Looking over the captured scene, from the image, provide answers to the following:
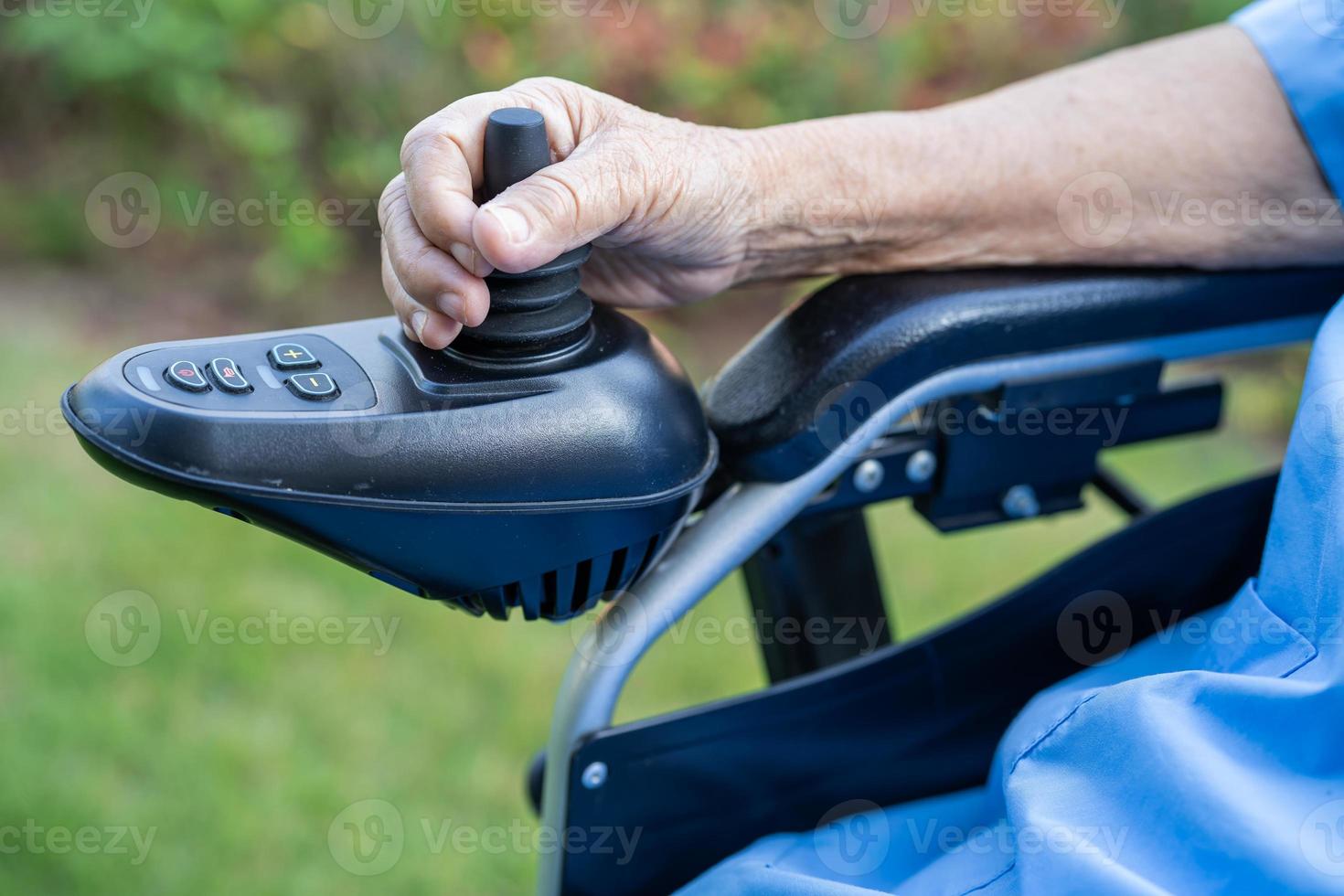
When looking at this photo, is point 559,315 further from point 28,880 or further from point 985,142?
point 28,880

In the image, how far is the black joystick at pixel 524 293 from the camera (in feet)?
2.58

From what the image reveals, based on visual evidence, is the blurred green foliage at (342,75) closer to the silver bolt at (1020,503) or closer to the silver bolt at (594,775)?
the silver bolt at (1020,503)

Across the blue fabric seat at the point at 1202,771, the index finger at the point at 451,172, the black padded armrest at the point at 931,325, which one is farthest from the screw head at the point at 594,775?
the index finger at the point at 451,172

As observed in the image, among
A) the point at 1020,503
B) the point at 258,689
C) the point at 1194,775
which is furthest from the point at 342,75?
the point at 1194,775

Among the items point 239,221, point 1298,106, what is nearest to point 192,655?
point 239,221

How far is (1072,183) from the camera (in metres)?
1.03

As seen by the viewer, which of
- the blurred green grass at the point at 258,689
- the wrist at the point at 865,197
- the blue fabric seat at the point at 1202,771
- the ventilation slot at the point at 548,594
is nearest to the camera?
the blue fabric seat at the point at 1202,771

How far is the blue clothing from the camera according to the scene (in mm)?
709

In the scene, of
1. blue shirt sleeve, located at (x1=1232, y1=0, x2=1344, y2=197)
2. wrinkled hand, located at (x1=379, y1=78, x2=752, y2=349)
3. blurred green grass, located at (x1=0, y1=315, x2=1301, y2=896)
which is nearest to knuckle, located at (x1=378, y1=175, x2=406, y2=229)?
wrinkled hand, located at (x1=379, y1=78, x2=752, y2=349)

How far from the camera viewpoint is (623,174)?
818 millimetres

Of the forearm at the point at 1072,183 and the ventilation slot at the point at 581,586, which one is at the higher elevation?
the forearm at the point at 1072,183

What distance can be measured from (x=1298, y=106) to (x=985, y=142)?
0.26 metres

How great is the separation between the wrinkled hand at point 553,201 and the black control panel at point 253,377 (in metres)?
0.07

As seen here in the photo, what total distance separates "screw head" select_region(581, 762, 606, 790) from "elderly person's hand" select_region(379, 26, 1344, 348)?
0.37 meters
